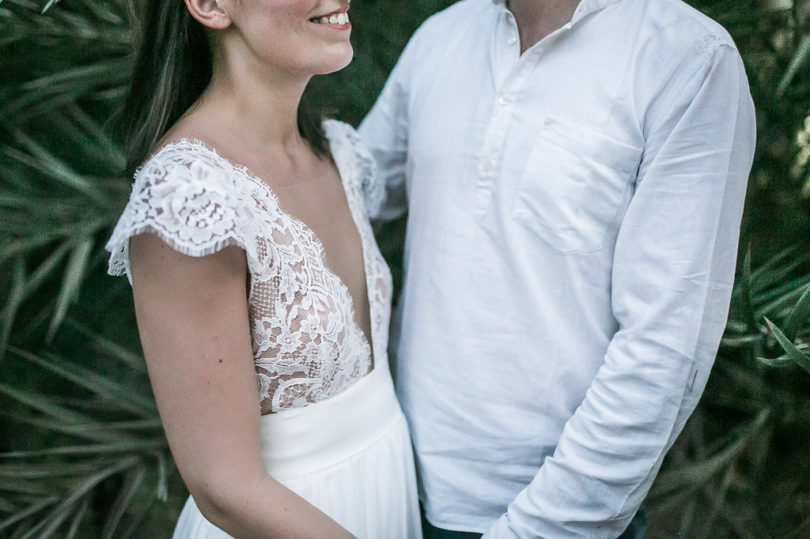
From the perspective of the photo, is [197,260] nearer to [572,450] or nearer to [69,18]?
[572,450]

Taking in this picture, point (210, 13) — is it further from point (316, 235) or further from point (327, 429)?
point (327, 429)

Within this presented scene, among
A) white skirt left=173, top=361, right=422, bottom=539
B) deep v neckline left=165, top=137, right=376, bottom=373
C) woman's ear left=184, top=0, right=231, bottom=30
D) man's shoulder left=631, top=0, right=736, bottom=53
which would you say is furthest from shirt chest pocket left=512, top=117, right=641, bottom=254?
woman's ear left=184, top=0, right=231, bottom=30

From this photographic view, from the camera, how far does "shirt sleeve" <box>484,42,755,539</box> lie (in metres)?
1.04

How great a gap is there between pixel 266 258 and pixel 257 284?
4cm

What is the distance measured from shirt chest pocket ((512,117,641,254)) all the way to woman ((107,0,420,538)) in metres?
0.32

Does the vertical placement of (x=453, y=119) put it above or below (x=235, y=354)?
above

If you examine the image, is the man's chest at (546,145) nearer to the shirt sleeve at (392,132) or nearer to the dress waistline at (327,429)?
the shirt sleeve at (392,132)

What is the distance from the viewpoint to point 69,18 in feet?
5.29

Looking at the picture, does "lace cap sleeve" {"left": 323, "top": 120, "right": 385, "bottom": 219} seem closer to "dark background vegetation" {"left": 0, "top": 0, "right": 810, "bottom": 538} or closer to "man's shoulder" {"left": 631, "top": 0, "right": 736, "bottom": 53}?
"dark background vegetation" {"left": 0, "top": 0, "right": 810, "bottom": 538}

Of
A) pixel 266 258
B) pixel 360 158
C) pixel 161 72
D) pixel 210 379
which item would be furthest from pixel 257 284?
pixel 360 158

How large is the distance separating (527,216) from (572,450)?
0.38 meters

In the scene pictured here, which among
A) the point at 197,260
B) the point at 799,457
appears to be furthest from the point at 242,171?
the point at 799,457

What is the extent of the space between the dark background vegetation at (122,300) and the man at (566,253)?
0.86 feet

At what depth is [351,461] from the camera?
1225mm
